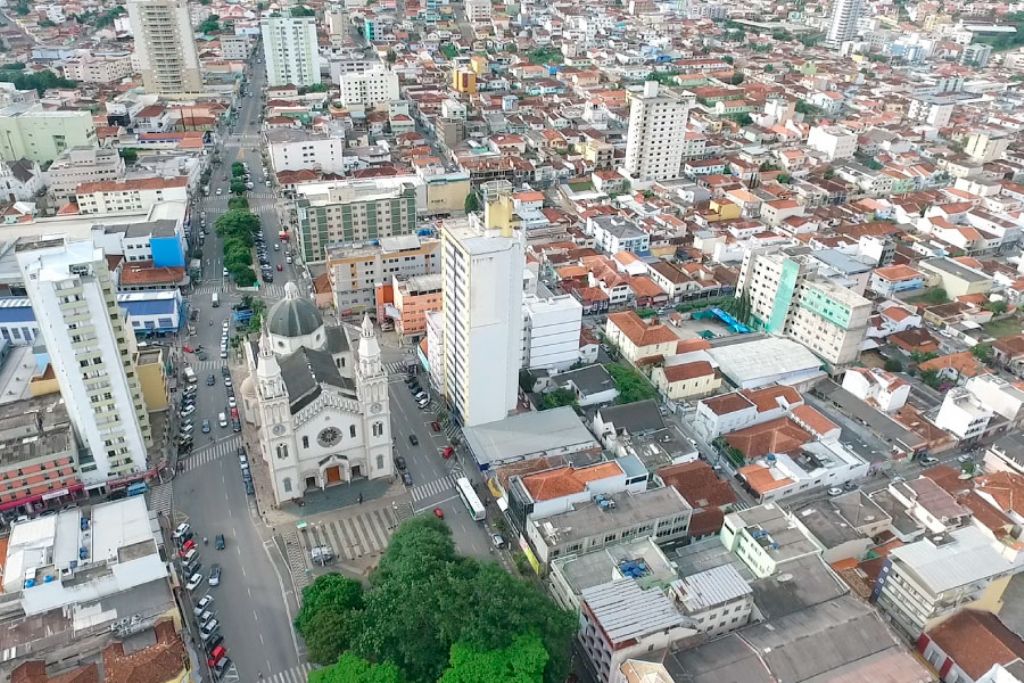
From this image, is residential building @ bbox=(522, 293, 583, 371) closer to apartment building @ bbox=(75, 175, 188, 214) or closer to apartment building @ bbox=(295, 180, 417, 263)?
apartment building @ bbox=(295, 180, 417, 263)

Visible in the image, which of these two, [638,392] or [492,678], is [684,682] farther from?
[638,392]

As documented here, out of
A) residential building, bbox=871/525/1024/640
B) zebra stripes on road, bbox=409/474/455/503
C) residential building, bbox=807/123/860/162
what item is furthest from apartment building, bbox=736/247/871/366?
residential building, bbox=807/123/860/162

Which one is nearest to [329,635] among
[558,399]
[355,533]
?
[355,533]

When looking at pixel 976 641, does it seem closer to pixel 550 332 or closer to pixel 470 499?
pixel 470 499

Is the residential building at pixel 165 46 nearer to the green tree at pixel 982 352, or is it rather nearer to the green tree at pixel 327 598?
the green tree at pixel 327 598

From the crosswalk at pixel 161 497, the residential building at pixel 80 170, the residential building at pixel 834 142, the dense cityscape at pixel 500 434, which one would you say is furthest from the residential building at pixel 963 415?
the residential building at pixel 80 170

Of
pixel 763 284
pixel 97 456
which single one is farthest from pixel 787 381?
pixel 97 456
